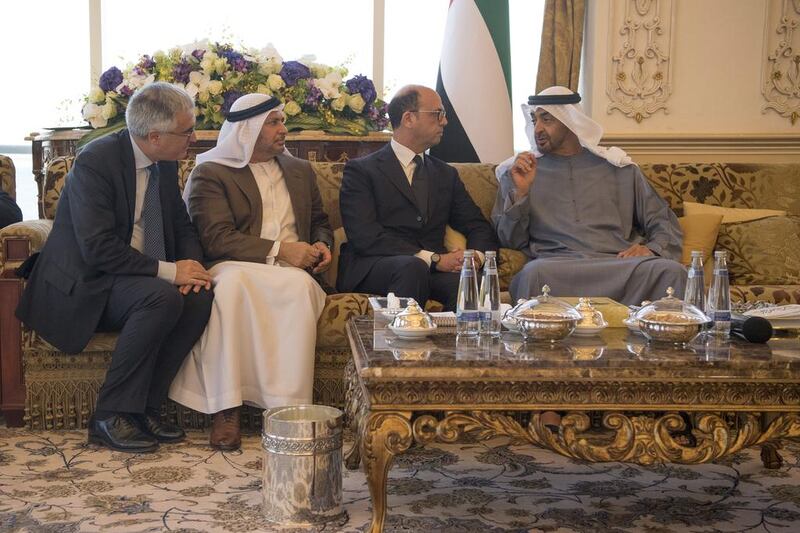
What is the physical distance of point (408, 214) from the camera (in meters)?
4.22

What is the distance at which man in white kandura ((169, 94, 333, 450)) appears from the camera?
3.54 meters

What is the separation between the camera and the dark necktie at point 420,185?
4246 millimetres

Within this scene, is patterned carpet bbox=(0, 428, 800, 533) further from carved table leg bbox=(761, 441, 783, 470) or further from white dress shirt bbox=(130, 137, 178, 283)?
white dress shirt bbox=(130, 137, 178, 283)

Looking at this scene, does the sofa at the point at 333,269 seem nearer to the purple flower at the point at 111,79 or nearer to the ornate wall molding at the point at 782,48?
the purple flower at the point at 111,79

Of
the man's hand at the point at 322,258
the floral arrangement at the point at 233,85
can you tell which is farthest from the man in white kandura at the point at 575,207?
the floral arrangement at the point at 233,85

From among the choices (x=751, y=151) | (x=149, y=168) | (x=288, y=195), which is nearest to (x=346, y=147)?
(x=288, y=195)

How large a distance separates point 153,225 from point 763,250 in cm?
263

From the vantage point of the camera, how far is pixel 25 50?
645cm

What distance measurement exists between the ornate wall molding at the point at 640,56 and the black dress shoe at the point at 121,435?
139 inches

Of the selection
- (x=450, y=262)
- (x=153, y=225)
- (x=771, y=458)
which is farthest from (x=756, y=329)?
(x=153, y=225)

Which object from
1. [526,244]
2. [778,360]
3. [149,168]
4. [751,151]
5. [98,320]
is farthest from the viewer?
[751,151]

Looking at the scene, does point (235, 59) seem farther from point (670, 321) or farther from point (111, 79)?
point (670, 321)

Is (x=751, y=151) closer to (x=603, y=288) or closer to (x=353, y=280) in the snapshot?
(x=603, y=288)

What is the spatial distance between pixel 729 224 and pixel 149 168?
2570 millimetres
